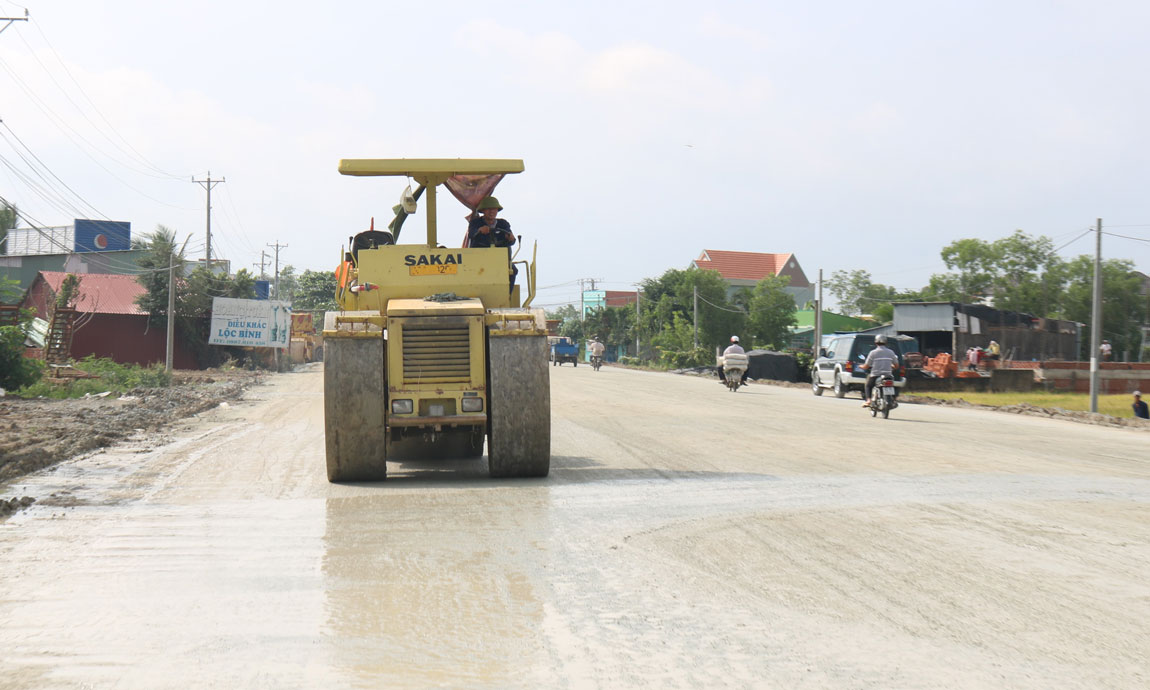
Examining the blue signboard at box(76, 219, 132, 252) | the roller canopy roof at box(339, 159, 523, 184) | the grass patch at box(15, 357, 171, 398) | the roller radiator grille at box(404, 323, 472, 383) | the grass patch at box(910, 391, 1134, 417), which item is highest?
the blue signboard at box(76, 219, 132, 252)

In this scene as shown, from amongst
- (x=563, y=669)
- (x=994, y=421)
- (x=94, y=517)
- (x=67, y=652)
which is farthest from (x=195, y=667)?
(x=994, y=421)

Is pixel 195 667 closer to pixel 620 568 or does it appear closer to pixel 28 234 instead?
pixel 620 568

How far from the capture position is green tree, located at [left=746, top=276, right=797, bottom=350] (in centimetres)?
7219

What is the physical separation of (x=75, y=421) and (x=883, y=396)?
15.0 m

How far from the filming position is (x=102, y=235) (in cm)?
7744

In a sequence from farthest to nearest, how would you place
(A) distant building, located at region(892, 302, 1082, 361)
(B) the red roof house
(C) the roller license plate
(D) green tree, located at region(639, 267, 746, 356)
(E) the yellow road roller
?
(D) green tree, located at region(639, 267, 746, 356)
(B) the red roof house
(A) distant building, located at region(892, 302, 1082, 361)
(C) the roller license plate
(E) the yellow road roller

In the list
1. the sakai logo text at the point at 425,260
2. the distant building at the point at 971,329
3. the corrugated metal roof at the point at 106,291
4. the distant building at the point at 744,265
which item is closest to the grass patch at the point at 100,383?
the corrugated metal roof at the point at 106,291

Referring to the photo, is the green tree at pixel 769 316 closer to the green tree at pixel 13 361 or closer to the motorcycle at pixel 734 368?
the motorcycle at pixel 734 368

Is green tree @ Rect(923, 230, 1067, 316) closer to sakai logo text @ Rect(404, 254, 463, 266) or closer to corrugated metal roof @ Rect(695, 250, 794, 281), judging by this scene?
corrugated metal roof @ Rect(695, 250, 794, 281)

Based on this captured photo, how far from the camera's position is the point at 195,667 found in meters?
4.52

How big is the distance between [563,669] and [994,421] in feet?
64.8

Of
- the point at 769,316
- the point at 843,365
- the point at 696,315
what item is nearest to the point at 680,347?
the point at 696,315

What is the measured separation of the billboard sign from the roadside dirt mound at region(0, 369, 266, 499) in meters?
22.7

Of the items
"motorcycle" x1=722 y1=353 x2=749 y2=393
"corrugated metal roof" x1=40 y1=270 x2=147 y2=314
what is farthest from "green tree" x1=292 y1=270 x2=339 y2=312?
"motorcycle" x1=722 y1=353 x2=749 y2=393
